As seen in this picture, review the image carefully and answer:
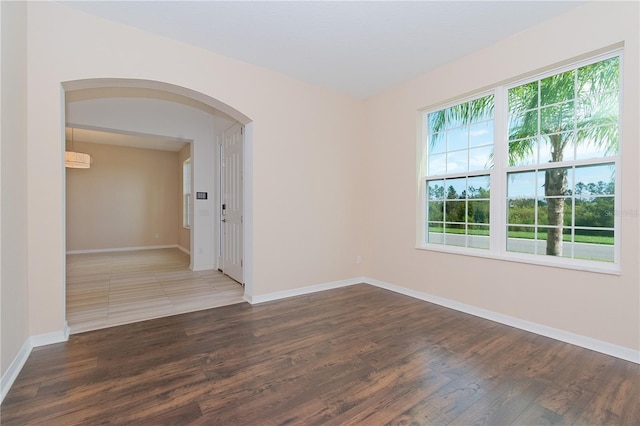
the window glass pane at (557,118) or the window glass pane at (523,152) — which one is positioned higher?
the window glass pane at (557,118)

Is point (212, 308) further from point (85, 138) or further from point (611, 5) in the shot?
point (85, 138)

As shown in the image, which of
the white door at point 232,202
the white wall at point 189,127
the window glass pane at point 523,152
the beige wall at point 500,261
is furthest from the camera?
the white wall at point 189,127

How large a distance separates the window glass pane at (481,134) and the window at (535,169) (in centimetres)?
1

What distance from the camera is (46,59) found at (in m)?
2.47

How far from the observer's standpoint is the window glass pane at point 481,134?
3280mm

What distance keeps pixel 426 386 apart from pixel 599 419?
936 millimetres

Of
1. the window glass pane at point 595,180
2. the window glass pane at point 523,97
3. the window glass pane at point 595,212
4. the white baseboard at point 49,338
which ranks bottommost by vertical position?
the white baseboard at point 49,338

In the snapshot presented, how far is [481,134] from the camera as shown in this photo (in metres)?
3.37

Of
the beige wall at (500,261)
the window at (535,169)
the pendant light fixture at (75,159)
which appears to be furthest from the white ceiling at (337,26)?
the pendant light fixture at (75,159)

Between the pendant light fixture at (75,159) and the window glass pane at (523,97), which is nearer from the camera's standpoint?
the window glass pane at (523,97)

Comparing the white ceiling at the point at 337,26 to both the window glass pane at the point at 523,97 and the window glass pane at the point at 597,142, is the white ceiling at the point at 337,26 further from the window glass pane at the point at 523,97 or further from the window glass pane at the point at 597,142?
the window glass pane at the point at 597,142

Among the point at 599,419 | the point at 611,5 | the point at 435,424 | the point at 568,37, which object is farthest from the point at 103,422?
the point at 611,5

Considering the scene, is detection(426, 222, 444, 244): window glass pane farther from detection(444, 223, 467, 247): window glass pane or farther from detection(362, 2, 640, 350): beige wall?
detection(362, 2, 640, 350): beige wall

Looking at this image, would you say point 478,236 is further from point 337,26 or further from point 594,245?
point 337,26
